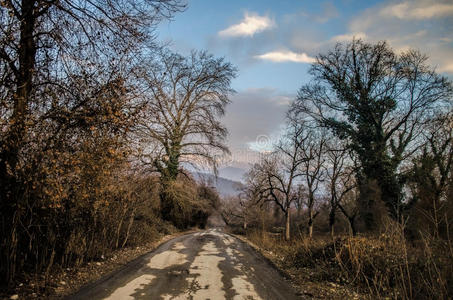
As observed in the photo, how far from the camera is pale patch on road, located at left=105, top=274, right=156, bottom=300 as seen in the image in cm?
465

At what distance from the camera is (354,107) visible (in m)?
18.4

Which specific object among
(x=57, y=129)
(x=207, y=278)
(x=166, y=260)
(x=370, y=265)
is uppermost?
(x=57, y=129)

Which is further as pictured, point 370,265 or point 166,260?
point 166,260

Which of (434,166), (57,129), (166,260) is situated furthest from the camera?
(434,166)

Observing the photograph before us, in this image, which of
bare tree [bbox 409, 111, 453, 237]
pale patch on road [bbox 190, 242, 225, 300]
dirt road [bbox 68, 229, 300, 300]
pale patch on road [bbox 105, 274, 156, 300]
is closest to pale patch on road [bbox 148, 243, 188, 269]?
dirt road [bbox 68, 229, 300, 300]

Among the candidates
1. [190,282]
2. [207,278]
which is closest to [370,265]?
[207,278]

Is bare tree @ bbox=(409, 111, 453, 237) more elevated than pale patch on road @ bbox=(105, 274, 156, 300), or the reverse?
bare tree @ bbox=(409, 111, 453, 237)

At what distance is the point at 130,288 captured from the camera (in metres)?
5.16

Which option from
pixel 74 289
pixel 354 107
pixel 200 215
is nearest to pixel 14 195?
pixel 74 289

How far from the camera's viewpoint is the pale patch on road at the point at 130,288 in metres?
4.65

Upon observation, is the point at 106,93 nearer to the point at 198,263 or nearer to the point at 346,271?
the point at 198,263

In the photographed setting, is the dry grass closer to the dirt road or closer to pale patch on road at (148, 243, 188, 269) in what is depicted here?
the dirt road

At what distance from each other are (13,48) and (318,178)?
24185 millimetres

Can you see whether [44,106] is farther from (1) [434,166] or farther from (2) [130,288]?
(1) [434,166]
